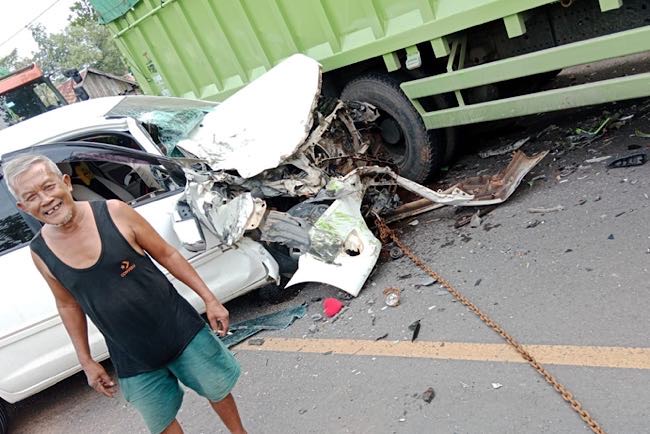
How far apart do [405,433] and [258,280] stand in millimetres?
1773

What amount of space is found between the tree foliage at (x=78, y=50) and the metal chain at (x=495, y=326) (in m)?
47.5

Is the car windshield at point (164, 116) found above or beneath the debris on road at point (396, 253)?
above

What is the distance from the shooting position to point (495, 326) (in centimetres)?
278

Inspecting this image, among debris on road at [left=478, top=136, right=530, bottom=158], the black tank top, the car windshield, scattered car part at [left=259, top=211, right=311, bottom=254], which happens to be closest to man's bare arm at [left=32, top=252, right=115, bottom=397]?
the black tank top

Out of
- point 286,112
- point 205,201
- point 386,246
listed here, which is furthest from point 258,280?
point 286,112

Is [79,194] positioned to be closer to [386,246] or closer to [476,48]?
[386,246]

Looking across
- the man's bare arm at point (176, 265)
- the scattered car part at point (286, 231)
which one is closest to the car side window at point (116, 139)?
the scattered car part at point (286, 231)

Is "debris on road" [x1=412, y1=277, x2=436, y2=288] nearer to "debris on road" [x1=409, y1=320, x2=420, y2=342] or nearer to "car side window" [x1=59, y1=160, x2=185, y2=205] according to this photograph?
"debris on road" [x1=409, y1=320, x2=420, y2=342]

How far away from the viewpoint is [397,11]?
4.03 meters

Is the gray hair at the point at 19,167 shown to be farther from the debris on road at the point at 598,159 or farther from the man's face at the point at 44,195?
the debris on road at the point at 598,159

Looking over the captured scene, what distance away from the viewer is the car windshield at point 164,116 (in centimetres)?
404

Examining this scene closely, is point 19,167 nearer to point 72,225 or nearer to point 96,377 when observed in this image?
point 72,225

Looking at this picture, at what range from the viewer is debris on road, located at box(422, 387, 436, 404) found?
8.37 feet

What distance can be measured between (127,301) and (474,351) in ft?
5.54
